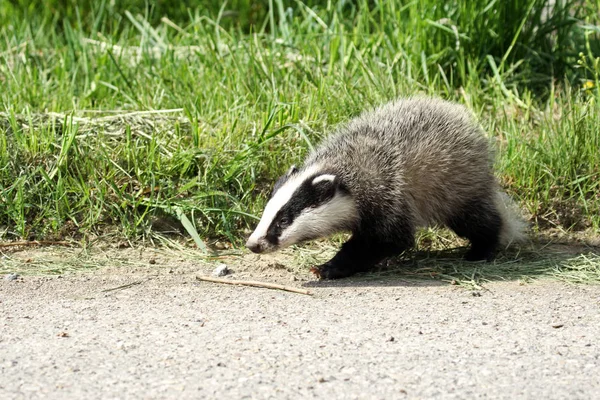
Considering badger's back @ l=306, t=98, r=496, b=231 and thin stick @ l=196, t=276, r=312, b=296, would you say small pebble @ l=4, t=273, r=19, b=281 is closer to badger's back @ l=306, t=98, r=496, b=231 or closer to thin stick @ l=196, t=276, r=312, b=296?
thin stick @ l=196, t=276, r=312, b=296

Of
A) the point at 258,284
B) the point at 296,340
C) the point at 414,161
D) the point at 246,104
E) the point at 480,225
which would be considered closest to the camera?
the point at 296,340

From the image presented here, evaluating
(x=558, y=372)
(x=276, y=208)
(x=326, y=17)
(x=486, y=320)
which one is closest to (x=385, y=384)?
(x=558, y=372)

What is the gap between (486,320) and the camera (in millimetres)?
4773

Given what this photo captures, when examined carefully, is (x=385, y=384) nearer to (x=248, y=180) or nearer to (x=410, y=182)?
(x=410, y=182)

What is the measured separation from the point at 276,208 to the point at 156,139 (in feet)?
4.91

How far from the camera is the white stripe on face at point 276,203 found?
570 cm

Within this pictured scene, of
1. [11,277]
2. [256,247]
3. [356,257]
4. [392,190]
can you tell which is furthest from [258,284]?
[11,277]

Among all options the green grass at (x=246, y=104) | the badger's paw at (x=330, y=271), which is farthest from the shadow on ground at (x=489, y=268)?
the green grass at (x=246, y=104)

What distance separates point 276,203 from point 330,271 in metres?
0.54

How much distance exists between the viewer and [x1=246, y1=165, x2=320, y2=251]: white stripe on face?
5703 mm

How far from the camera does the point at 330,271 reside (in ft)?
19.3

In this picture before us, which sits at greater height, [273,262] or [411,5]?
[411,5]

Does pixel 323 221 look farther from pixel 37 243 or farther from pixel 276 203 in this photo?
pixel 37 243

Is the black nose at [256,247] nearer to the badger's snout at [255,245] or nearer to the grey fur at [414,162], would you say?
the badger's snout at [255,245]
